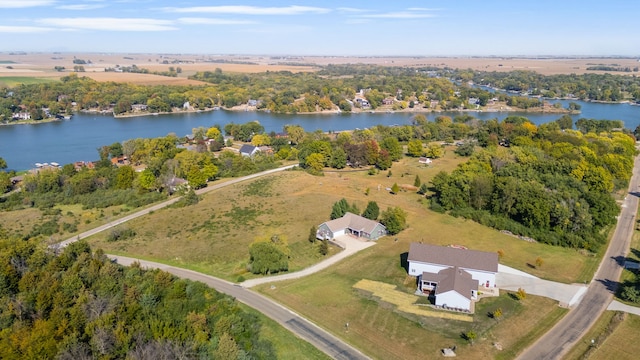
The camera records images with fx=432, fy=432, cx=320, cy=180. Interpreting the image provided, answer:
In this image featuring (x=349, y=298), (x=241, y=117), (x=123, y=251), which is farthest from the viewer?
(x=241, y=117)

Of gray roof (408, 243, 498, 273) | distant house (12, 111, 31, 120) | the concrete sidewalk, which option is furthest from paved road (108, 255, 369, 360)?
distant house (12, 111, 31, 120)

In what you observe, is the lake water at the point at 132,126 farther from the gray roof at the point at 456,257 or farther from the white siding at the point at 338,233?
the gray roof at the point at 456,257

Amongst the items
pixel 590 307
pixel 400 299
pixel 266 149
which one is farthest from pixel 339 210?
pixel 266 149

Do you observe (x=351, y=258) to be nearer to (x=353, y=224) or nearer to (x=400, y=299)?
(x=353, y=224)

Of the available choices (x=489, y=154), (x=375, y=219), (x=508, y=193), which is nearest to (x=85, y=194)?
(x=375, y=219)

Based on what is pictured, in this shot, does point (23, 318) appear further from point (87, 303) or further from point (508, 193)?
point (508, 193)

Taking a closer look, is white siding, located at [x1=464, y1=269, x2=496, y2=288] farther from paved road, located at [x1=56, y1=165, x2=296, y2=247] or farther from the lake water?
the lake water
